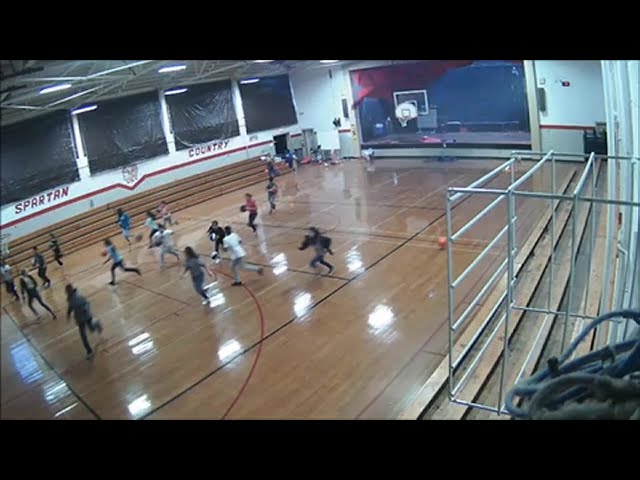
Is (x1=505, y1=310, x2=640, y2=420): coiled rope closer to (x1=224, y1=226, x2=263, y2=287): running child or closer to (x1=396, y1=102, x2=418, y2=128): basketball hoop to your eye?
(x1=224, y1=226, x2=263, y2=287): running child

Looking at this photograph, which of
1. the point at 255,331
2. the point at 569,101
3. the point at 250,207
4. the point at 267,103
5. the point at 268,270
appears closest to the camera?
the point at 267,103

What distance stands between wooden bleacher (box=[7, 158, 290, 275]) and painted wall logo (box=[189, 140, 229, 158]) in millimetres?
397

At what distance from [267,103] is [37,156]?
2.32m

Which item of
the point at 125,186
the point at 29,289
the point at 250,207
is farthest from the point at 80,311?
the point at 250,207

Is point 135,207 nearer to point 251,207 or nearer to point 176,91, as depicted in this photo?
point 176,91

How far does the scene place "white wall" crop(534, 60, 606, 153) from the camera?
33.3 feet

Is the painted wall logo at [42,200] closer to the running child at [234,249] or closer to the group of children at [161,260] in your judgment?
the group of children at [161,260]

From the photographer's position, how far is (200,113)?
423 cm

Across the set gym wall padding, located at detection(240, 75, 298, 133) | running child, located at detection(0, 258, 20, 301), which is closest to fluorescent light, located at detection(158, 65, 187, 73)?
gym wall padding, located at detection(240, 75, 298, 133)

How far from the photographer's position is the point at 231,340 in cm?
504
